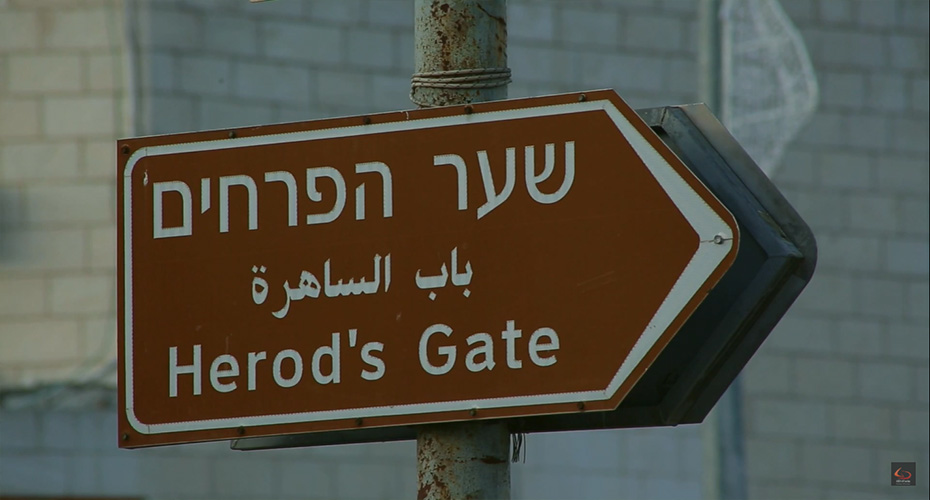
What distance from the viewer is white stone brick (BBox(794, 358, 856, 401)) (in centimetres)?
1027

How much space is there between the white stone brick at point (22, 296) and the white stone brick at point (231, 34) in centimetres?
170

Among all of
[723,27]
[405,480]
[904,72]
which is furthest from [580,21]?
[405,480]

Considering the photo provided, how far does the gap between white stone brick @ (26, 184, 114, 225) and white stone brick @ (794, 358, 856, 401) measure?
4.69 metres

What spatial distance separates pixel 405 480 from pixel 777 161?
3.39 meters

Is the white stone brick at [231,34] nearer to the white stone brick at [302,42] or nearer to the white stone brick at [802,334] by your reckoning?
the white stone brick at [302,42]

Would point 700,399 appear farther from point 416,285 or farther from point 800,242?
point 416,285

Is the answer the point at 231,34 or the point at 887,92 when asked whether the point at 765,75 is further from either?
the point at 231,34

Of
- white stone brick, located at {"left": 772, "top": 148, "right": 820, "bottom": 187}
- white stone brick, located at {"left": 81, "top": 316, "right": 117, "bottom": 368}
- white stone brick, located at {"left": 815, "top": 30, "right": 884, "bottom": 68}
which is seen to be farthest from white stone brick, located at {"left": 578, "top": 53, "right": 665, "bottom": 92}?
white stone brick, located at {"left": 81, "top": 316, "right": 117, "bottom": 368}

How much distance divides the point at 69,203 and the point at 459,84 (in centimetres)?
623

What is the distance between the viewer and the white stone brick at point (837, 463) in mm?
10258

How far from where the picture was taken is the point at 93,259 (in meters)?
8.66

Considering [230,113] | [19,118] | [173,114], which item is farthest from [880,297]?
[19,118]

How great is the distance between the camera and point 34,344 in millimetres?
8547

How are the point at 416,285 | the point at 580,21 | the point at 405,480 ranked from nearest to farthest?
the point at 416,285
the point at 405,480
the point at 580,21
